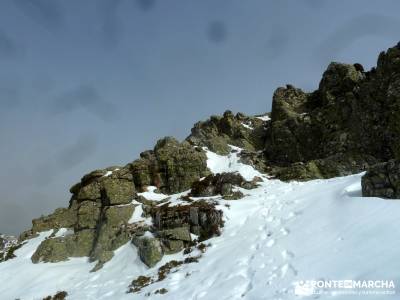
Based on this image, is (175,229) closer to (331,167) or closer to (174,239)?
(174,239)

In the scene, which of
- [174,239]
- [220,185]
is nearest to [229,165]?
[220,185]

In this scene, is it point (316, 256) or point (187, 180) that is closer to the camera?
point (316, 256)

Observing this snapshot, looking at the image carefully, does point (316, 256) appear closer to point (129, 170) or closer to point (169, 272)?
point (169, 272)

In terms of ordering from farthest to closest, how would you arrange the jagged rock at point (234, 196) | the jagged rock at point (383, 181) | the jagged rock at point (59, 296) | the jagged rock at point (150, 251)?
the jagged rock at point (234, 196)
the jagged rock at point (150, 251)
the jagged rock at point (59, 296)
the jagged rock at point (383, 181)

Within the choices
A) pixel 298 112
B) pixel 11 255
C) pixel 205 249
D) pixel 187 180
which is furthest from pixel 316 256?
pixel 298 112

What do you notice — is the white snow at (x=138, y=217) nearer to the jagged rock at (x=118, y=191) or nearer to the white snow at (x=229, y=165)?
the jagged rock at (x=118, y=191)

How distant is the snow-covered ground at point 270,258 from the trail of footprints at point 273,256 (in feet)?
0.15

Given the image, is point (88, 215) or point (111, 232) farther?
point (88, 215)

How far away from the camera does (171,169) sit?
3684 cm

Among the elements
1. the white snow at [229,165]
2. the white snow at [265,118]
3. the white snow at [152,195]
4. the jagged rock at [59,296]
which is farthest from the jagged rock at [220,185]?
the white snow at [265,118]

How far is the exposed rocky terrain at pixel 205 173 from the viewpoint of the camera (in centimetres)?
2494

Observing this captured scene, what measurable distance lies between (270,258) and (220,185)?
15197 millimetres

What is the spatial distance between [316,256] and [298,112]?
34.0 m

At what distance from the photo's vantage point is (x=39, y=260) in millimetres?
28078
